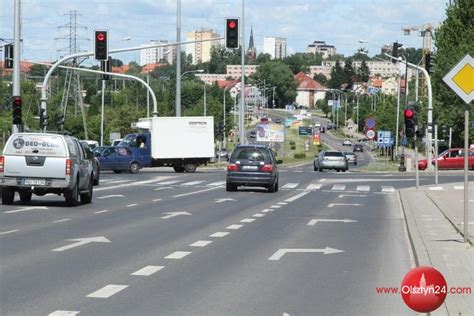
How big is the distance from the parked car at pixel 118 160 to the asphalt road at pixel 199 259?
25513 millimetres

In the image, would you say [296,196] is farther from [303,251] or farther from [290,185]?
[303,251]

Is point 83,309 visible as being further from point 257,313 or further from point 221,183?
point 221,183

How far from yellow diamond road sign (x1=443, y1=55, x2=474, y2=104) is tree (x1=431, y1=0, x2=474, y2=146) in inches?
2610

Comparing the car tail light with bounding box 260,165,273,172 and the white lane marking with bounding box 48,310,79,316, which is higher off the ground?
the car tail light with bounding box 260,165,273,172

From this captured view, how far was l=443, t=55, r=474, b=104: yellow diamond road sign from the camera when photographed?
1497 centimetres

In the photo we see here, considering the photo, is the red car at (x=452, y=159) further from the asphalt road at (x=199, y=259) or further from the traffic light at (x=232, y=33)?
the asphalt road at (x=199, y=259)

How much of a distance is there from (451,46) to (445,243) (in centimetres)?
6973

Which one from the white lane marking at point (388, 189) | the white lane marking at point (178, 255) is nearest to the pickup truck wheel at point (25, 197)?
the white lane marking at point (178, 255)

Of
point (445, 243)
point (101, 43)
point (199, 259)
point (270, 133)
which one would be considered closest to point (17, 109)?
point (101, 43)

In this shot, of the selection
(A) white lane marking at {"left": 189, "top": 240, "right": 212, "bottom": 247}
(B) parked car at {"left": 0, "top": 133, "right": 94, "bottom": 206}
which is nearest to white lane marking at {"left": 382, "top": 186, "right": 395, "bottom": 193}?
(B) parked car at {"left": 0, "top": 133, "right": 94, "bottom": 206}

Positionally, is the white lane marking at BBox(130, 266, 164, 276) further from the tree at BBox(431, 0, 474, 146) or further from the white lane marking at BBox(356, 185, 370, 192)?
the tree at BBox(431, 0, 474, 146)

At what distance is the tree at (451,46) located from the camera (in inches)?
3199

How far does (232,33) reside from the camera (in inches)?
1585

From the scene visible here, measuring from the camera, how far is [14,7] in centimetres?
3872
